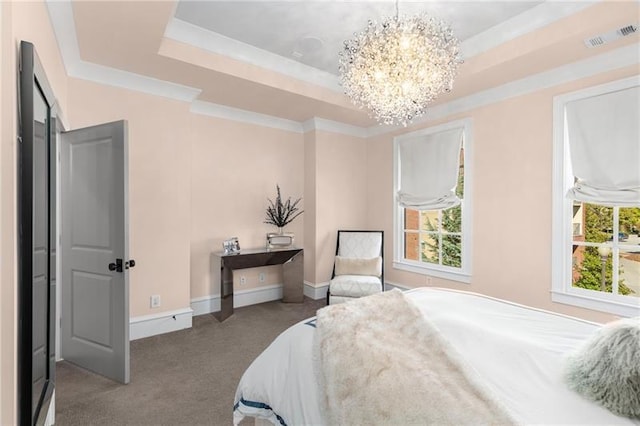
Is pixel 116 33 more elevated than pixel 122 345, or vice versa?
pixel 116 33

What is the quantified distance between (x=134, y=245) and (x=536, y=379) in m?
3.40

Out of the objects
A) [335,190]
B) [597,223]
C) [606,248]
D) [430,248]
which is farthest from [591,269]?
[335,190]

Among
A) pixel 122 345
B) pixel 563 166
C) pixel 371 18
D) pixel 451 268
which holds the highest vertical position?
pixel 371 18

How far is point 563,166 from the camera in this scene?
296 cm

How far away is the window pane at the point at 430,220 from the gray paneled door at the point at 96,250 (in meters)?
3.49

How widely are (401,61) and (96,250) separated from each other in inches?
105

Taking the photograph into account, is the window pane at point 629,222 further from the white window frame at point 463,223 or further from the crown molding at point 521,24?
the crown molding at point 521,24

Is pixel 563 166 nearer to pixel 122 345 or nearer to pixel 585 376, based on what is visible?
pixel 585 376

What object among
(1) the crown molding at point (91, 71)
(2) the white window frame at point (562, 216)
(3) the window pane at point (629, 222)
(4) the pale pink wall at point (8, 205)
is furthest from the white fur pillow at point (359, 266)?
(4) the pale pink wall at point (8, 205)

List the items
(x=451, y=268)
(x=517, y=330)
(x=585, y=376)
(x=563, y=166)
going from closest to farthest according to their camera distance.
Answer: (x=585, y=376) → (x=517, y=330) → (x=563, y=166) → (x=451, y=268)

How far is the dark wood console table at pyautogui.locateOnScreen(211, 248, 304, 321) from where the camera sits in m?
3.75

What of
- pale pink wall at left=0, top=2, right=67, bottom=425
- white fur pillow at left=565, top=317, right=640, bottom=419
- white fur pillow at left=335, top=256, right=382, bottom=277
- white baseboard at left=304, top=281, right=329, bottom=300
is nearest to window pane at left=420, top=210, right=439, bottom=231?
white fur pillow at left=335, top=256, right=382, bottom=277

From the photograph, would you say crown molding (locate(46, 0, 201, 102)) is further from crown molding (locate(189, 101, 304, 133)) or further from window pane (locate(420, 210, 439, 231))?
window pane (locate(420, 210, 439, 231))

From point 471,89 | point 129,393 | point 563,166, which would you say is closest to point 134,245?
point 129,393
